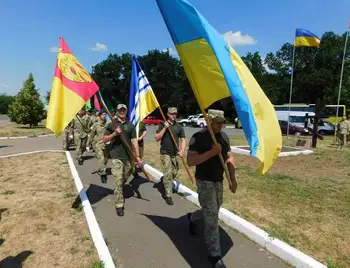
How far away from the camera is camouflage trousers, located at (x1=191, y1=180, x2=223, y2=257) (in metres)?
3.76

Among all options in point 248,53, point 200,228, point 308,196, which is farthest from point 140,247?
point 248,53

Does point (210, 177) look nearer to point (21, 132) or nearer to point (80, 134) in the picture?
point (80, 134)

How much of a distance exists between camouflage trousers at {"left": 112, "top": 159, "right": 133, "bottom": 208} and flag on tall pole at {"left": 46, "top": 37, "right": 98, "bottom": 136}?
124 centimetres

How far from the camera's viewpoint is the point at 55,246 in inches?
176

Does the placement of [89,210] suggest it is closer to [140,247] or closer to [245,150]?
[140,247]

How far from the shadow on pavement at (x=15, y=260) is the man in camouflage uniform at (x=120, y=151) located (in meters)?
1.81

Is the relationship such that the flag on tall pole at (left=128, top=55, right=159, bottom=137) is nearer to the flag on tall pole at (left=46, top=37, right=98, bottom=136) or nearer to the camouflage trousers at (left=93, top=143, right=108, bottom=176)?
the camouflage trousers at (left=93, top=143, right=108, bottom=176)

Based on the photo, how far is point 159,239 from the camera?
4715 millimetres

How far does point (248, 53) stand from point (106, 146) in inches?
2797

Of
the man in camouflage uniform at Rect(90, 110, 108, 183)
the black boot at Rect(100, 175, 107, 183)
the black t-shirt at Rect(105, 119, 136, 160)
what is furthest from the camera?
the man in camouflage uniform at Rect(90, 110, 108, 183)

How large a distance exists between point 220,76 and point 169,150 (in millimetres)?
3079

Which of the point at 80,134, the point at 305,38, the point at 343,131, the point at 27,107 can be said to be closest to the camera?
the point at 80,134

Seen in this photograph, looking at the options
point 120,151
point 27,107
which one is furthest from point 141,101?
point 27,107

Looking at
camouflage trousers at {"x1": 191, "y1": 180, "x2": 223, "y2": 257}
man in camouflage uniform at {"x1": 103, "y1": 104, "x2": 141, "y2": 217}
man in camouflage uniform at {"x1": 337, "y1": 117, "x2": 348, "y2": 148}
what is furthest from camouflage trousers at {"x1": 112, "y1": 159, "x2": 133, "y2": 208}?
man in camouflage uniform at {"x1": 337, "y1": 117, "x2": 348, "y2": 148}
